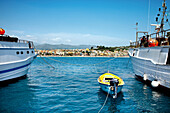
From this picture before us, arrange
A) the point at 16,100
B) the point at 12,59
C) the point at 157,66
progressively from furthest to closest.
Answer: the point at 12,59 < the point at 157,66 < the point at 16,100

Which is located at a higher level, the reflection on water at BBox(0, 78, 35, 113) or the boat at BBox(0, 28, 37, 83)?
the boat at BBox(0, 28, 37, 83)

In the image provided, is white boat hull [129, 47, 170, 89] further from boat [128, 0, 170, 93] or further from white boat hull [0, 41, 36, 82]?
white boat hull [0, 41, 36, 82]

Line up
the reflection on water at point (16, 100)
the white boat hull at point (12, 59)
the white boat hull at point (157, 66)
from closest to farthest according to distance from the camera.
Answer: the reflection on water at point (16, 100)
the white boat hull at point (157, 66)
the white boat hull at point (12, 59)

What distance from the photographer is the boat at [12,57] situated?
20.2 meters

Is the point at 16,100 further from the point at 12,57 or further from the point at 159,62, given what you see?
the point at 159,62

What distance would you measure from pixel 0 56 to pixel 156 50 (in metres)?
20.7

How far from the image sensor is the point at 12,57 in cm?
2186

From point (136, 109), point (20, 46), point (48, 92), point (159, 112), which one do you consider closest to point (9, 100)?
point (48, 92)

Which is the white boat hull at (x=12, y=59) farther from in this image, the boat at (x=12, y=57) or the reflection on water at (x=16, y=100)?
the reflection on water at (x=16, y=100)

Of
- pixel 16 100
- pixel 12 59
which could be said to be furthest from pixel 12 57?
pixel 16 100

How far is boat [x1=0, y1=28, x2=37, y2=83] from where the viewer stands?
20.2m

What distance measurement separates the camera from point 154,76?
726 inches

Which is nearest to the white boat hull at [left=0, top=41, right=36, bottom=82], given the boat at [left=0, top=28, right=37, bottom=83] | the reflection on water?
the boat at [left=0, top=28, right=37, bottom=83]

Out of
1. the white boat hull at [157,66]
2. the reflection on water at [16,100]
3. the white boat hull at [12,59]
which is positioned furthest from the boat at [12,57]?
the white boat hull at [157,66]
